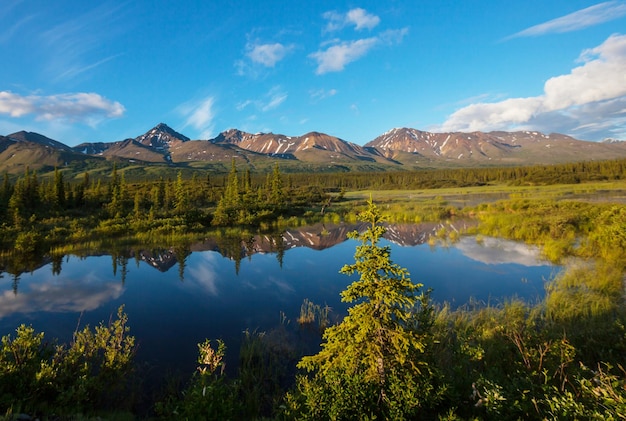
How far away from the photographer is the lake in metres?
15.4

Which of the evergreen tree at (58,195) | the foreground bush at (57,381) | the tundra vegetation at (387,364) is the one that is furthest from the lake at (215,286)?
the evergreen tree at (58,195)

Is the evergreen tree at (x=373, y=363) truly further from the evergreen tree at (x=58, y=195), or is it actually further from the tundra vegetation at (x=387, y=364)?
the evergreen tree at (x=58, y=195)

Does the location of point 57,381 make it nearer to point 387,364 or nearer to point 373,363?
point 373,363

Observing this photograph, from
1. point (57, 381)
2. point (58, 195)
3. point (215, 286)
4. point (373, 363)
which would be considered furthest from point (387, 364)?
point (58, 195)

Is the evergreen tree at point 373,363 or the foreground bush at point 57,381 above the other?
the evergreen tree at point 373,363

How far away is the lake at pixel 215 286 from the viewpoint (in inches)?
607

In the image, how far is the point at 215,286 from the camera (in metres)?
22.2

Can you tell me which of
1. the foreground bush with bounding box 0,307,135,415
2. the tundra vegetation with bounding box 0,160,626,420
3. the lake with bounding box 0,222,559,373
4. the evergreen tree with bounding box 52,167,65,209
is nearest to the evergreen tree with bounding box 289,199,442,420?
the tundra vegetation with bounding box 0,160,626,420

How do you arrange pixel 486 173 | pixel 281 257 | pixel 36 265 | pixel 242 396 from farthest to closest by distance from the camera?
pixel 486 173
pixel 281 257
pixel 36 265
pixel 242 396

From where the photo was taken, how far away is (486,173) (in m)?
172

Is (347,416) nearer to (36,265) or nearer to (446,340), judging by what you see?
(446,340)

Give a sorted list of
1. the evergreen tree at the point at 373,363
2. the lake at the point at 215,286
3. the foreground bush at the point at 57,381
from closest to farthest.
A: 1. the evergreen tree at the point at 373,363
2. the foreground bush at the point at 57,381
3. the lake at the point at 215,286

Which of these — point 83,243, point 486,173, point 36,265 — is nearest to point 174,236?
point 83,243

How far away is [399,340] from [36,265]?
1301 inches
